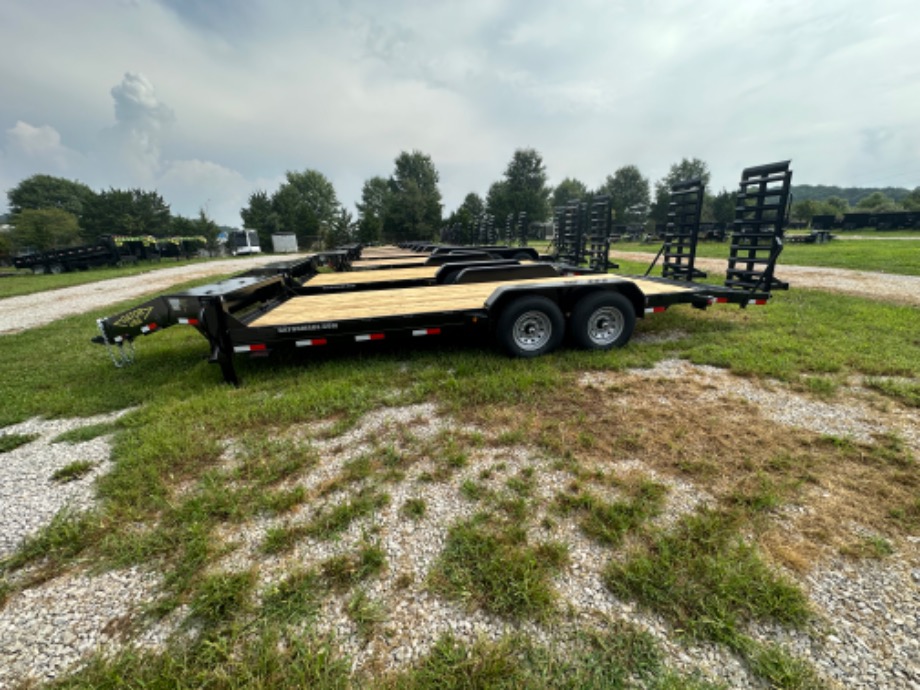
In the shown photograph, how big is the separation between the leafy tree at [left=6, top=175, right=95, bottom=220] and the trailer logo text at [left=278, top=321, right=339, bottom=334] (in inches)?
3346

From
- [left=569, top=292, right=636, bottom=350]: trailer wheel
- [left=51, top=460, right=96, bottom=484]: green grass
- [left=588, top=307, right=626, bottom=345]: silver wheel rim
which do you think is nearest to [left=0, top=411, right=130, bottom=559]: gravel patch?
[left=51, top=460, right=96, bottom=484]: green grass

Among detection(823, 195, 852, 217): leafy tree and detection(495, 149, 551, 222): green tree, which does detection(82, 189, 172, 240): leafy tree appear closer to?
detection(495, 149, 551, 222): green tree

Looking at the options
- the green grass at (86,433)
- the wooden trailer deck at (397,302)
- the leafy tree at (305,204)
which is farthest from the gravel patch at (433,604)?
the leafy tree at (305,204)

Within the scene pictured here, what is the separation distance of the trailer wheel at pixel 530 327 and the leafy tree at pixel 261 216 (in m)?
58.3

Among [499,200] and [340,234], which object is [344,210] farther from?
[499,200]

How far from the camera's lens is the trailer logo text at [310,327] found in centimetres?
431

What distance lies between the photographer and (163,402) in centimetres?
422

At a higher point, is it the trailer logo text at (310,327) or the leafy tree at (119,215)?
the leafy tree at (119,215)

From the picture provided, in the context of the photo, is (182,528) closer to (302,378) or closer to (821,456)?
(302,378)

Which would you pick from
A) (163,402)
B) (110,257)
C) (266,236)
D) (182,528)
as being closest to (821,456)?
(182,528)

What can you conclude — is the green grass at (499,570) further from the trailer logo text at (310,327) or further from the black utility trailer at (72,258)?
the black utility trailer at (72,258)

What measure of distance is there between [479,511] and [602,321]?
353 cm

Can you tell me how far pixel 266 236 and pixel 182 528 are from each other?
2312 inches

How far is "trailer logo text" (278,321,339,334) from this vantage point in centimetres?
431
